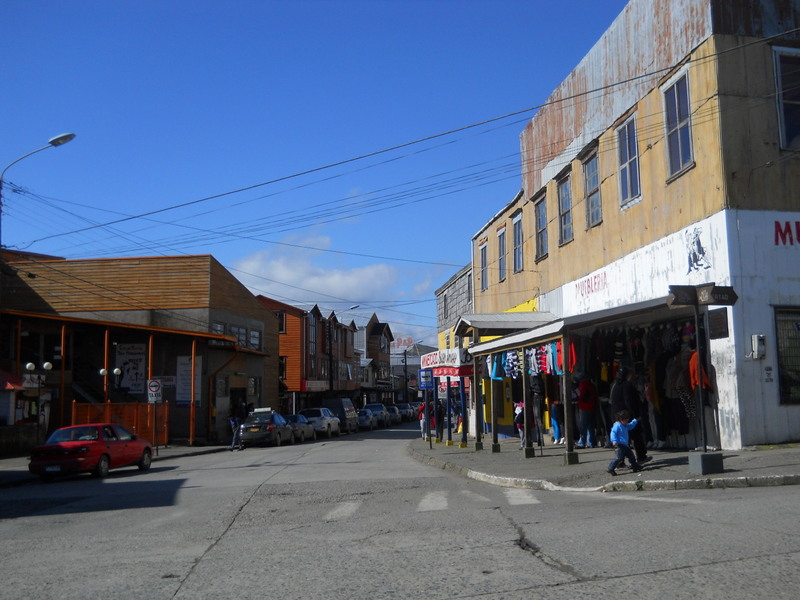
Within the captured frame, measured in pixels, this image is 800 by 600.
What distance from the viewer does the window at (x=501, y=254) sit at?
2889 centimetres

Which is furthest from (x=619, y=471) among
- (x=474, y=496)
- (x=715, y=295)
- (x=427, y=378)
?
(x=427, y=378)

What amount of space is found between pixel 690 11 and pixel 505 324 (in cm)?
945

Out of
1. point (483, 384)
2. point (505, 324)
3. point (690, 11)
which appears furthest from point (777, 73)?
point (483, 384)

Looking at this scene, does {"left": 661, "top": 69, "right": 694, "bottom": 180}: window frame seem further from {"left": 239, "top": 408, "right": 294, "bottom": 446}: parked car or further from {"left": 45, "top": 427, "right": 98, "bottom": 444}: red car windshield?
{"left": 239, "top": 408, "right": 294, "bottom": 446}: parked car

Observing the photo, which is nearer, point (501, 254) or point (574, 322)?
point (574, 322)

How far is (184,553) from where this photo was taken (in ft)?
27.8

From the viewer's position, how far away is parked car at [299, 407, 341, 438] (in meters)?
41.0

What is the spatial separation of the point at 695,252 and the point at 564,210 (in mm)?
7906

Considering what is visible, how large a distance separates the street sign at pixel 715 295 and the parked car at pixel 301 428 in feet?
87.5

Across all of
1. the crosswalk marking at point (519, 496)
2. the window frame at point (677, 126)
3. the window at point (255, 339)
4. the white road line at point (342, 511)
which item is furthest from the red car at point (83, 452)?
the window at point (255, 339)

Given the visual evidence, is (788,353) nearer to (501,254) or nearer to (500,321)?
(500,321)

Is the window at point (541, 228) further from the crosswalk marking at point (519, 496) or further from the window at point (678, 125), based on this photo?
the crosswalk marking at point (519, 496)

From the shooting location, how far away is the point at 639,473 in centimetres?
1275

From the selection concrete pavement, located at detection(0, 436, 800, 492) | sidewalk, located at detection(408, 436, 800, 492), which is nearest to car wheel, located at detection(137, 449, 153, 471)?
concrete pavement, located at detection(0, 436, 800, 492)
